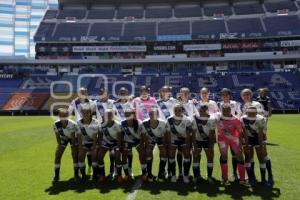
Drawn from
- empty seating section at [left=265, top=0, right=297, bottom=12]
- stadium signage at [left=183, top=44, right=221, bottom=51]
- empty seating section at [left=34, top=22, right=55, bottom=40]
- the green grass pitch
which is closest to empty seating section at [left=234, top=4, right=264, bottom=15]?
empty seating section at [left=265, top=0, right=297, bottom=12]


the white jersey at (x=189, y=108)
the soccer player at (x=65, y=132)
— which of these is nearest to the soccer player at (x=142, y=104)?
the white jersey at (x=189, y=108)

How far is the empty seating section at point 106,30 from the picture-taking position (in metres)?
58.4

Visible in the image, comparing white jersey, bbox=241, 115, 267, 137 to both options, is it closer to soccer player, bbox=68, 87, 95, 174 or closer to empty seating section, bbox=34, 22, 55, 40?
soccer player, bbox=68, 87, 95, 174

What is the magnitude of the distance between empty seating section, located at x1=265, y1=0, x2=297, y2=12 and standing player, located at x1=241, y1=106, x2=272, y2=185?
57.6 meters

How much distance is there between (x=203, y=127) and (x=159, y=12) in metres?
58.3

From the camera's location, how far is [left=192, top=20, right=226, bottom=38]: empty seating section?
56797 mm

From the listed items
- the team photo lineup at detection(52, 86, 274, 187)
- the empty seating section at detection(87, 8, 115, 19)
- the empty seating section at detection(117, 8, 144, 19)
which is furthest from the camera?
the empty seating section at detection(87, 8, 115, 19)

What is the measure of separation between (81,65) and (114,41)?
266 inches

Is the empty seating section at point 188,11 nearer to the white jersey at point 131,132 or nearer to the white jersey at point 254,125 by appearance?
the white jersey at point 131,132

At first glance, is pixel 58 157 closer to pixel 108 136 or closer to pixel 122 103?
pixel 108 136

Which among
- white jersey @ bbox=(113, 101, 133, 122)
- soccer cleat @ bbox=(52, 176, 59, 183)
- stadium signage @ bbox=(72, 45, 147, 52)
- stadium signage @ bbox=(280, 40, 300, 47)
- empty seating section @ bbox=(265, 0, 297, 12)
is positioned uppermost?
empty seating section @ bbox=(265, 0, 297, 12)

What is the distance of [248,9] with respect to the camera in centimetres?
6150

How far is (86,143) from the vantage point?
28.4ft

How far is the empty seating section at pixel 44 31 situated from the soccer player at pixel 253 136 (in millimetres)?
54556
